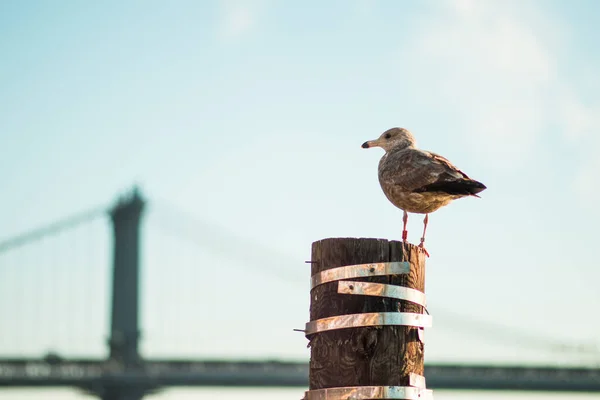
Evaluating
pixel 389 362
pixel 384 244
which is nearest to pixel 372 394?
pixel 389 362

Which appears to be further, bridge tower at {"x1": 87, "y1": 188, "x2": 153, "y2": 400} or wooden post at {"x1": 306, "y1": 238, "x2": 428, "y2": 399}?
bridge tower at {"x1": 87, "y1": 188, "x2": 153, "y2": 400}

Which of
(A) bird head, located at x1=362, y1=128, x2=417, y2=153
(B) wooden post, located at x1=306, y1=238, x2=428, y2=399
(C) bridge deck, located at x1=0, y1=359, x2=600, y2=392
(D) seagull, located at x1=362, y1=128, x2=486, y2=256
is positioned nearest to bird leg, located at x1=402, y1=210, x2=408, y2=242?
(D) seagull, located at x1=362, y1=128, x2=486, y2=256

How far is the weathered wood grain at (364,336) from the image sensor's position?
3.61m

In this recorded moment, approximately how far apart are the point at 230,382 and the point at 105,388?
522cm

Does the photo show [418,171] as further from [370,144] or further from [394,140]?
[370,144]

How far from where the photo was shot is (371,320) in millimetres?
3602

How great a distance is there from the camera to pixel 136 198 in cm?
5622

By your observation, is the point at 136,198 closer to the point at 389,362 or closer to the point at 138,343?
A: the point at 138,343

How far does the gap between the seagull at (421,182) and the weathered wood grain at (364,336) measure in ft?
3.60

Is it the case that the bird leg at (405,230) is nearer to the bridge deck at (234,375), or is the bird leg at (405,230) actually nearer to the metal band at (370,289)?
the metal band at (370,289)

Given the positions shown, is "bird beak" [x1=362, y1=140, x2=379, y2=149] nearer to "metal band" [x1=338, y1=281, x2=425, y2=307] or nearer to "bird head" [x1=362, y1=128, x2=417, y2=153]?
"bird head" [x1=362, y1=128, x2=417, y2=153]

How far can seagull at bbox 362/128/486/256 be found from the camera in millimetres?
4797

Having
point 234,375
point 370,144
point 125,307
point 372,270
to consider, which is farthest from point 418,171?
point 125,307

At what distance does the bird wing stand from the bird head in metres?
0.25
